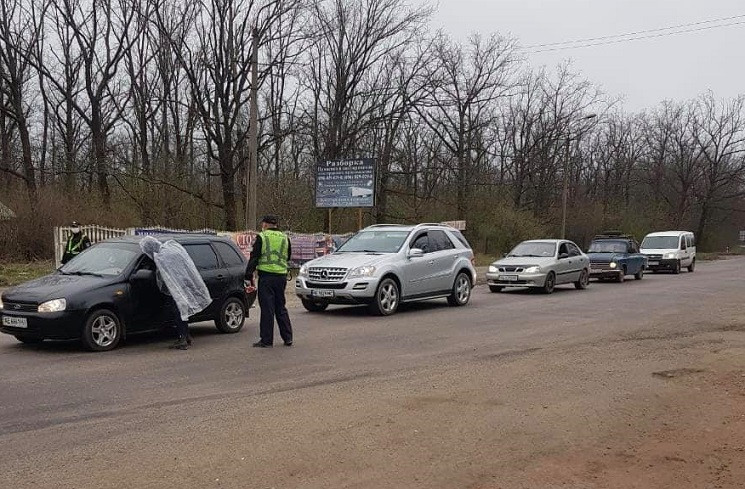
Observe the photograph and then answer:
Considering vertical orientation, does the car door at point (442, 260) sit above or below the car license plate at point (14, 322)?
above

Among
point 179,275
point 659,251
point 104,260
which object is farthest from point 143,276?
point 659,251

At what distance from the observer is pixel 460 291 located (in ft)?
51.1

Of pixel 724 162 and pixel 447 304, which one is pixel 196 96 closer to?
pixel 447 304

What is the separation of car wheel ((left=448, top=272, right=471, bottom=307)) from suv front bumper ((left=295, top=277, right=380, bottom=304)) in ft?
9.46

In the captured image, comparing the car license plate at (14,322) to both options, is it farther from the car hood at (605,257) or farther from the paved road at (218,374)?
the car hood at (605,257)

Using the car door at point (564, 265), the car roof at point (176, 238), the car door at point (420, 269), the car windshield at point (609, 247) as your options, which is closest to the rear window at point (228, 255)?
the car roof at point (176, 238)

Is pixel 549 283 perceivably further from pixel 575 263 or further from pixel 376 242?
pixel 376 242

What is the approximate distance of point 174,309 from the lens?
9383 mm

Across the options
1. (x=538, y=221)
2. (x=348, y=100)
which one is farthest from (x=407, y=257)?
(x=538, y=221)

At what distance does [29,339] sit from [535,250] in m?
14.7

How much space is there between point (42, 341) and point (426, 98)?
3362cm

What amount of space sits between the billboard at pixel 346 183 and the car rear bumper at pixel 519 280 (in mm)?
9150

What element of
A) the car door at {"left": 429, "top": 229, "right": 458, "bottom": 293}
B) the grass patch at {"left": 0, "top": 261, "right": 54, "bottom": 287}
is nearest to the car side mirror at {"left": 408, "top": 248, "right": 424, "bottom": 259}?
the car door at {"left": 429, "top": 229, "right": 458, "bottom": 293}

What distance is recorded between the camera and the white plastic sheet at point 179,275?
9.29 meters
